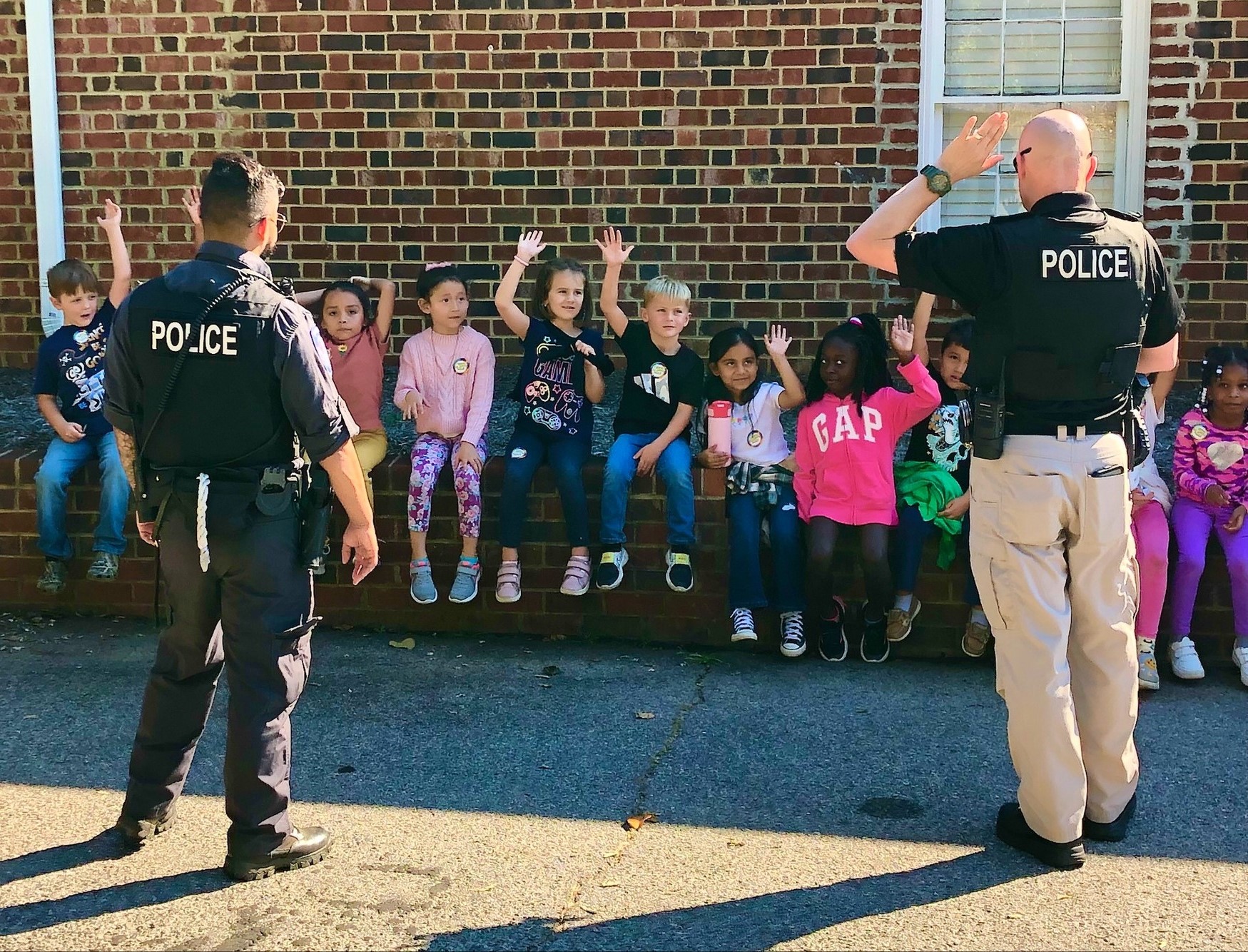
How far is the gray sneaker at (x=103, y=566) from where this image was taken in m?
6.31

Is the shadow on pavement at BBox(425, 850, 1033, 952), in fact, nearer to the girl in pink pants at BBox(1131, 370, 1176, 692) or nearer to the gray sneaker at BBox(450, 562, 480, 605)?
the girl in pink pants at BBox(1131, 370, 1176, 692)

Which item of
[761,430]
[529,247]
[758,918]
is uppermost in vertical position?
[529,247]

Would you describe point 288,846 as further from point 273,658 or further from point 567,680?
point 567,680

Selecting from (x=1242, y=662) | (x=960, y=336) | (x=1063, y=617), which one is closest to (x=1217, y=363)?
(x=960, y=336)

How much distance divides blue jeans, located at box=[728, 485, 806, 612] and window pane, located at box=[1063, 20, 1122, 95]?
124 inches

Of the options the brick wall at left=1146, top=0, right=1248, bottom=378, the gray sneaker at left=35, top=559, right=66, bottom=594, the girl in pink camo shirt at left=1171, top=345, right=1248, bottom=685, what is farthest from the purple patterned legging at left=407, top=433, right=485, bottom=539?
the brick wall at left=1146, top=0, right=1248, bottom=378

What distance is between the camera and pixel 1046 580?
4.06 meters

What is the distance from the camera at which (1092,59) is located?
7.51 m

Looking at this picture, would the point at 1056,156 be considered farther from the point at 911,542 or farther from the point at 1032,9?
the point at 1032,9

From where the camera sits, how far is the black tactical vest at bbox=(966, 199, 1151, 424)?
398 cm

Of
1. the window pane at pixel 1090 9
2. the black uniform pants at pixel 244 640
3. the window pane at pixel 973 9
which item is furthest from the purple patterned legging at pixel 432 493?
the window pane at pixel 1090 9

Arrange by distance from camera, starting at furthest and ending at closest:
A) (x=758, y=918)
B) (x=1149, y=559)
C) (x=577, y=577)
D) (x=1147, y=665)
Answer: (x=577, y=577) < (x=1149, y=559) < (x=1147, y=665) < (x=758, y=918)

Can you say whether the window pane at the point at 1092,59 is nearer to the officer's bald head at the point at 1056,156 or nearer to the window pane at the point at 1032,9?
the window pane at the point at 1032,9

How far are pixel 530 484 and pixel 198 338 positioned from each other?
2.52 meters
